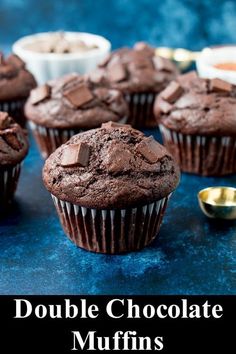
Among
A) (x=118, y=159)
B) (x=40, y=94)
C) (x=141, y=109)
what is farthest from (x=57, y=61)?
(x=118, y=159)

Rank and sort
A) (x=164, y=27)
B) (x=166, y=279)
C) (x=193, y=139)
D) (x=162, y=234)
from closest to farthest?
1. (x=166, y=279)
2. (x=162, y=234)
3. (x=193, y=139)
4. (x=164, y=27)

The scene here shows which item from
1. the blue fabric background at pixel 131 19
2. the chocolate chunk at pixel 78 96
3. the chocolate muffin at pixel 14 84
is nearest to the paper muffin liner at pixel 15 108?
the chocolate muffin at pixel 14 84

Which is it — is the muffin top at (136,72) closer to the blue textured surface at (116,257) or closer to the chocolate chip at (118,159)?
the blue textured surface at (116,257)

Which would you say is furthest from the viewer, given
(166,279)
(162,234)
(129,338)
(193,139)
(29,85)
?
(29,85)

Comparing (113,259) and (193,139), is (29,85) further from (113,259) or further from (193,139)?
(113,259)

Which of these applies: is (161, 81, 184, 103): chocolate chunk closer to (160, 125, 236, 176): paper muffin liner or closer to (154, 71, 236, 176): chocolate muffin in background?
(154, 71, 236, 176): chocolate muffin in background

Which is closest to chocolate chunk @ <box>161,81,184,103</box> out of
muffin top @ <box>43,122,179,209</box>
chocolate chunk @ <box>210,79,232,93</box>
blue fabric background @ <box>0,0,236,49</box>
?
chocolate chunk @ <box>210,79,232,93</box>

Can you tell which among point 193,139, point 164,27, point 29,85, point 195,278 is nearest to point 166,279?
point 195,278
